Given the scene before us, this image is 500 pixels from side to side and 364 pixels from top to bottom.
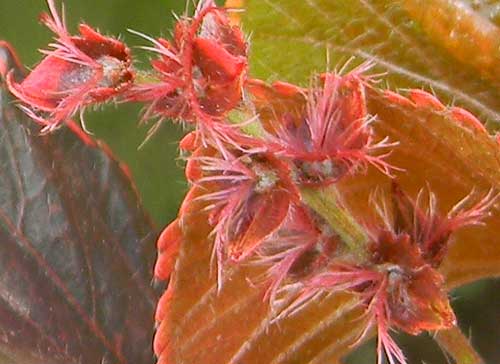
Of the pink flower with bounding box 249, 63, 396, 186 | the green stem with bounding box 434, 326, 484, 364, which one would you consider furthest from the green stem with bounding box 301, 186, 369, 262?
the green stem with bounding box 434, 326, 484, 364

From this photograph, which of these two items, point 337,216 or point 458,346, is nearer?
point 337,216

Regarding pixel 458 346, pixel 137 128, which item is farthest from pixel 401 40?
pixel 137 128

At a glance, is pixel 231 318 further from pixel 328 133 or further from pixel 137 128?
pixel 137 128

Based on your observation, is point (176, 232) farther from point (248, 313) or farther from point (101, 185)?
point (101, 185)

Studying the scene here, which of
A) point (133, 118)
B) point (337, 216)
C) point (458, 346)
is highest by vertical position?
point (337, 216)

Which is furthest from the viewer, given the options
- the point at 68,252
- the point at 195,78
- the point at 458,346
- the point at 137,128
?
the point at 137,128

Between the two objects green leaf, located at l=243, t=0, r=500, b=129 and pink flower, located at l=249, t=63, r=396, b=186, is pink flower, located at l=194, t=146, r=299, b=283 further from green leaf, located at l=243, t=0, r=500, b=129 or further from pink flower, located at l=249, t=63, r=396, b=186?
green leaf, located at l=243, t=0, r=500, b=129

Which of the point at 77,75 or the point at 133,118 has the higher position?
the point at 77,75
